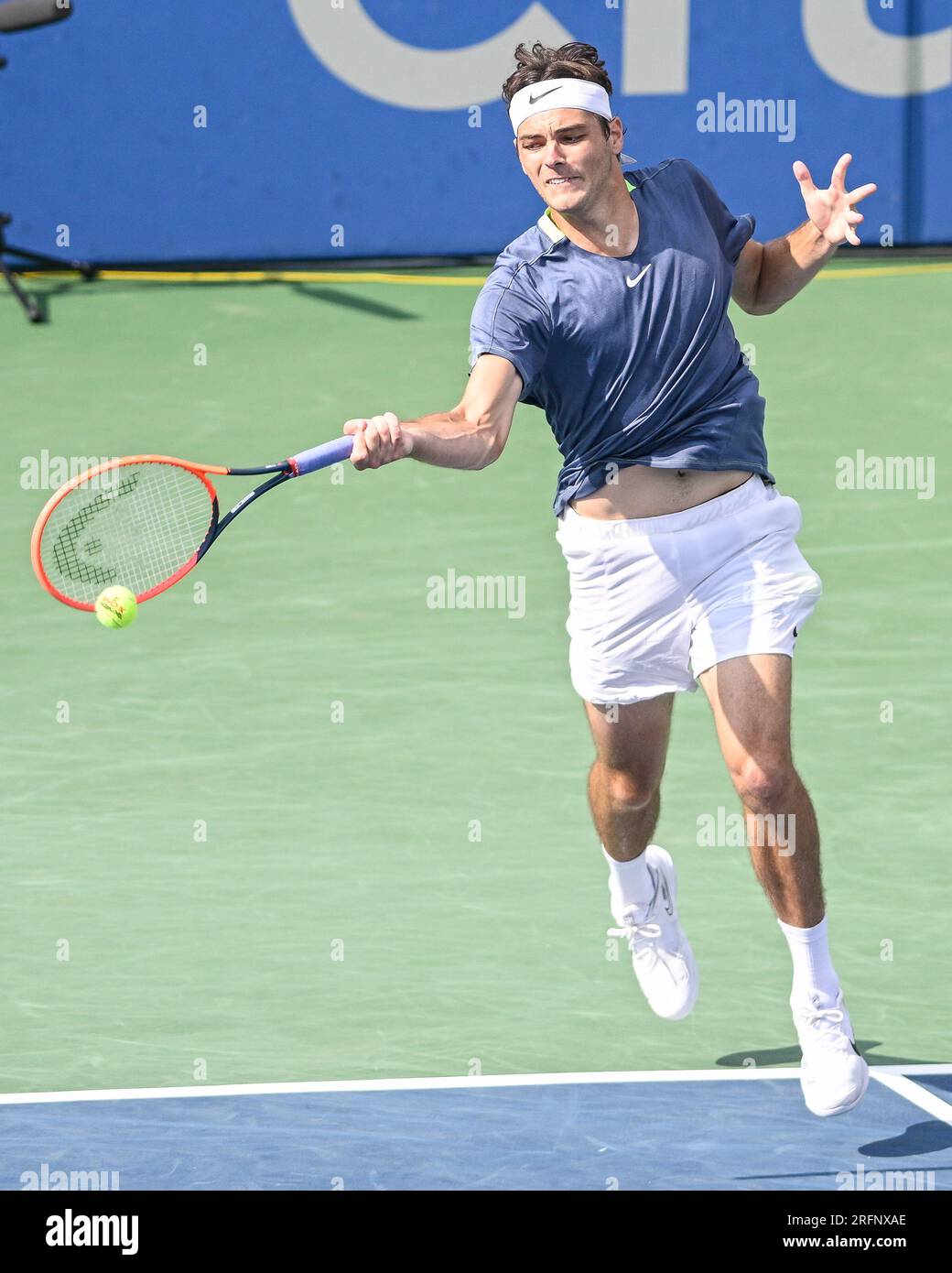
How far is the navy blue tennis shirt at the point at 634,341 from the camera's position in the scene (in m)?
6.00

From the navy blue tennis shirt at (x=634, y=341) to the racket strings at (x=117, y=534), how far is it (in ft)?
3.32

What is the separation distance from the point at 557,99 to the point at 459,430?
100 centimetres

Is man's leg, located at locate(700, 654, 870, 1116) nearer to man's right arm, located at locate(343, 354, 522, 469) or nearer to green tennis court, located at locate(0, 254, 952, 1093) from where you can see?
green tennis court, located at locate(0, 254, 952, 1093)

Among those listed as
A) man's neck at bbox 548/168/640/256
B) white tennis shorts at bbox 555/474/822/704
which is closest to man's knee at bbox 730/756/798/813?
white tennis shorts at bbox 555/474/822/704

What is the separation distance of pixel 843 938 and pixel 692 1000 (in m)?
0.92

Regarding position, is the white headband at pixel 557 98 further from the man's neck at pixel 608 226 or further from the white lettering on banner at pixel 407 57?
the white lettering on banner at pixel 407 57

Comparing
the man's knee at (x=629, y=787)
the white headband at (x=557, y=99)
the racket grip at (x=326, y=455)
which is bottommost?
the man's knee at (x=629, y=787)

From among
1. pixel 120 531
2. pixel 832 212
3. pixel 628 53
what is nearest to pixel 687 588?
pixel 832 212

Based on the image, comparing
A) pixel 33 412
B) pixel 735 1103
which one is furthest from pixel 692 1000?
pixel 33 412

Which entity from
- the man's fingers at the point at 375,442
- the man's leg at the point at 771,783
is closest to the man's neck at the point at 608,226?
the man's fingers at the point at 375,442

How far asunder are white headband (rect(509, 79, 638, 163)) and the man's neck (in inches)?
7.8

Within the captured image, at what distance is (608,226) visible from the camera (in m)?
6.10

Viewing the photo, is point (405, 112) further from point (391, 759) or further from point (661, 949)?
point (661, 949)

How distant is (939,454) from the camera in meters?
12.8
